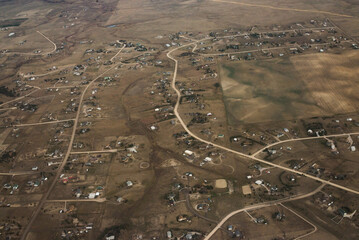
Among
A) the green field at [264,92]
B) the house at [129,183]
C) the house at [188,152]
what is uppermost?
the green field at [264,92]

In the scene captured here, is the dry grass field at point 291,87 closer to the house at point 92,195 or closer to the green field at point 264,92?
the green field at point 264,92

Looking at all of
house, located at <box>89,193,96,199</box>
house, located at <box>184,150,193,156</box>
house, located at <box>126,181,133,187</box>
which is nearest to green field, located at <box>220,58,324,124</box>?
house, located at <box>184,150,193,156</box>

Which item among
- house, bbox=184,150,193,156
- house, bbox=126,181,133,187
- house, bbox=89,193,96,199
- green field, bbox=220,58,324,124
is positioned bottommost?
house, bbox=89,193,96,199

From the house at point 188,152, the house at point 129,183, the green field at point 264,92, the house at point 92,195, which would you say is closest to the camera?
the house at point 92,195

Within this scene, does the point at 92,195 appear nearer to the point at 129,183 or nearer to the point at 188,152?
the point at 129,183

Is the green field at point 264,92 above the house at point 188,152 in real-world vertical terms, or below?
above

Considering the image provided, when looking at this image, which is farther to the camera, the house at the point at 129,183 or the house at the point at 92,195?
the house at the point at 129,183

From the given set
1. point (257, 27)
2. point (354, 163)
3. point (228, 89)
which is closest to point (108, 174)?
point (228, 89)

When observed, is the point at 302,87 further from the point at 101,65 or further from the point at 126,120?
the point at 101,65

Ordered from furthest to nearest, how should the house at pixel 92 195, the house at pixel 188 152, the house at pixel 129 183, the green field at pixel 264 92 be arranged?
the green field at pixel 264 92 < the house at pixel 188 152 < the house at pixel 129 183 < the house at pixel 92 195

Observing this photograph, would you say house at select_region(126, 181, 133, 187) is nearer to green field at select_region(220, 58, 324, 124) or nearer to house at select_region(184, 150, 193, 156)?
house at select_region(184, 150, 193, 156)

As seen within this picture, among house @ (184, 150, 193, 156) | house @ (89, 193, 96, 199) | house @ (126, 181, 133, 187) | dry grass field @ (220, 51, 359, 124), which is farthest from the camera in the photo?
dry grass field @ (220, 51, 359, 124)

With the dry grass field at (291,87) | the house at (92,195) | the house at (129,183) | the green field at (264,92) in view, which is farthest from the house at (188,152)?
the house at (92,195)
